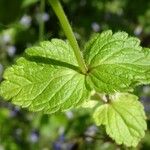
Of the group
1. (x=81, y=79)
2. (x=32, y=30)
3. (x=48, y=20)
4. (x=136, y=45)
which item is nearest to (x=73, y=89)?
(x=81, y=79)

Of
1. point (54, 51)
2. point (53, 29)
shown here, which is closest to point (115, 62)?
point (54, 51)

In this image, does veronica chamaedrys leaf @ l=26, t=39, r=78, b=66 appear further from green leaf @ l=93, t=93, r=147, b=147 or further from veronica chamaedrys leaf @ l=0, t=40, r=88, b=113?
green leaf @ l=93, t=93, r=147, b=147

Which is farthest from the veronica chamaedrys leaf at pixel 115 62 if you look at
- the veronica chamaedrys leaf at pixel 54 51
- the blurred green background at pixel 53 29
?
the blurred green background at pixel 53 29

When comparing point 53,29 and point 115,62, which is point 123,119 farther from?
point 53,29

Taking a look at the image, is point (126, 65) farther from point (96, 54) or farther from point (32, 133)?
point (32, 133)

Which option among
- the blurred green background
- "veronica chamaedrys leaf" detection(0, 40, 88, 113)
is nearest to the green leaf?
"veronica chamaedrys leaf" detection(0, 40, 88, 113)
